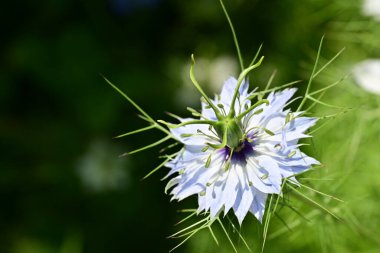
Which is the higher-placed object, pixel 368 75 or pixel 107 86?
pixel 107 86

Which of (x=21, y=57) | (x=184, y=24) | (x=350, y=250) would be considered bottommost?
(x=350, y=250)

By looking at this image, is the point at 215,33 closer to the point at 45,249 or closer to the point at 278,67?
the point at 278,67

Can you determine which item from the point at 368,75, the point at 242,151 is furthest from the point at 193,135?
the point at 368,75

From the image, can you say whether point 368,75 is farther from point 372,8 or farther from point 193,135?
point 193,135

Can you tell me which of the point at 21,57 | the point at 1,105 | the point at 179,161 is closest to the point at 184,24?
the point at 21,57

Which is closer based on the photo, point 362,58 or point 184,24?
point 362,58

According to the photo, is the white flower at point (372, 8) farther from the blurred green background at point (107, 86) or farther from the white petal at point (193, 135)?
the white petal at point (193, 135)
